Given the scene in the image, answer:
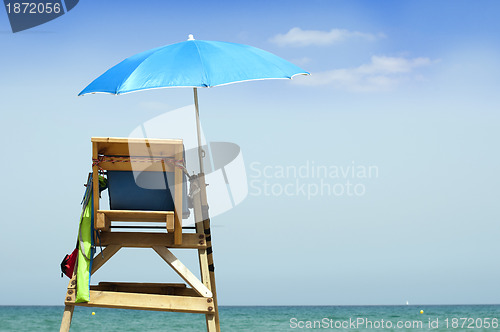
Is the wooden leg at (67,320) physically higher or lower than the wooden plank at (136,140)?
lower

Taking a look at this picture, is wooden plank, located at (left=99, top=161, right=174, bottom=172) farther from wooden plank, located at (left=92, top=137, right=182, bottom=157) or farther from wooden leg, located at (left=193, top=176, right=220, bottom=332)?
wooden leg, located at (left=193, top=176, right=220, bottom=332)

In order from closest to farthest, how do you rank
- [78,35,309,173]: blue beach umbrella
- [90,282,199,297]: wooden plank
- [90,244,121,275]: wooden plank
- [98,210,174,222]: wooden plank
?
[78,35,309,173]: blue beach umbrella, [98,210,174,222]: wooden plank, [90,244,121,275]: wooden plank, [90,282,199,297]: wooden plank

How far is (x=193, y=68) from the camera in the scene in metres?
4.73

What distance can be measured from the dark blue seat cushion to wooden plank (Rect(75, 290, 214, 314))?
0.67m

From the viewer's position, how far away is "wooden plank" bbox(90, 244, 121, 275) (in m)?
5.15

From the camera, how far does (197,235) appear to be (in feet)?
16.9

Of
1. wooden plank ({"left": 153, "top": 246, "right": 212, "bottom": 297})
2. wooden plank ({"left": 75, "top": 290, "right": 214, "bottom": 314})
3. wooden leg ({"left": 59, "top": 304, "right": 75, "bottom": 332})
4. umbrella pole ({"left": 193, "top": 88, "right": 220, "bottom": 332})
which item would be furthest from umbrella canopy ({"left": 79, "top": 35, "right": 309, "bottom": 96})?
wooden leg ({"left": 59, "top": 304, "right": 75, "bottom": 332})

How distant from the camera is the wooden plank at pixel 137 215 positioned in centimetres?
489

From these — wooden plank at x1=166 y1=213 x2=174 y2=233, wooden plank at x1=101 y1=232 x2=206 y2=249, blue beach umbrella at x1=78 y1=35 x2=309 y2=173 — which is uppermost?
blue beach umbrella at x1=78 y1=35 x2=309 y2=173

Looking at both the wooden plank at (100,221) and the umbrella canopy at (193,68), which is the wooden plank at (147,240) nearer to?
the wooden plank at (100,221)

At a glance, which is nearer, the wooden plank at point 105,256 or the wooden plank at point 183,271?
the wooden plank at point 183,271

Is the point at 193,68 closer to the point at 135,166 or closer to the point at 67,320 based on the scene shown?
the point at 135,166

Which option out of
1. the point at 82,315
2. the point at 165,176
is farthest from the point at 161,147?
the point at 82,315

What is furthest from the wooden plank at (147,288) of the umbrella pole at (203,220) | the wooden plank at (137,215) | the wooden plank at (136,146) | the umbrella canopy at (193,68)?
the umbrella canopy at (193,68)
